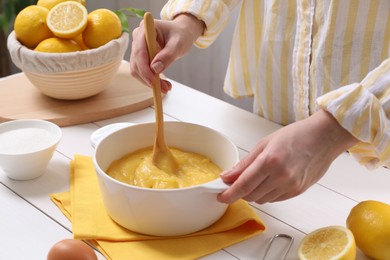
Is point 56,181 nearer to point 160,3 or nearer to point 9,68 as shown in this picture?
point 160,3

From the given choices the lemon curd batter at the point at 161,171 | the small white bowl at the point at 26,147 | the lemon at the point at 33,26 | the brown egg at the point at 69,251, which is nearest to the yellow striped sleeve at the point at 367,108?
the lemon curd batter at the point at 161,171

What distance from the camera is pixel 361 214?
936mm

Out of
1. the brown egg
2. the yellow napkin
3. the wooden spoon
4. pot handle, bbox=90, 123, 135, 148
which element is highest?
the wooden spoon

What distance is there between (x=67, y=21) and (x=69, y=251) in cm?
66

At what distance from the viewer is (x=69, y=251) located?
2.85ft

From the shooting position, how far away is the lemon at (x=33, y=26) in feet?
4.54

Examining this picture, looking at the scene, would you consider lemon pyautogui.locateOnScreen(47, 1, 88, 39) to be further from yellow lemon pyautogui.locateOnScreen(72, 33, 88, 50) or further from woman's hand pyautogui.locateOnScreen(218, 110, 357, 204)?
woman's hand pyautogui.locateOnScreen(218, 110, 357, 204)

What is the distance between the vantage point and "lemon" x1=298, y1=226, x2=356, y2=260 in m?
0.88

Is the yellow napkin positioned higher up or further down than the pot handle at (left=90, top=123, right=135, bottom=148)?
further down

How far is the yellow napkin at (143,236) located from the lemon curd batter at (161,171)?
7 centimetres

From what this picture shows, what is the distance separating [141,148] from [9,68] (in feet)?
5.94

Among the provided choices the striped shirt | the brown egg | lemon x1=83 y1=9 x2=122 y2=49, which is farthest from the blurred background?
the brown egg

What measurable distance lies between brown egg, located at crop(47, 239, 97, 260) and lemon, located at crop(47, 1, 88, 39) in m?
0.61

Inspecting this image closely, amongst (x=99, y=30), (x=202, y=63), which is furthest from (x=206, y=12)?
(x=202, y=63)
